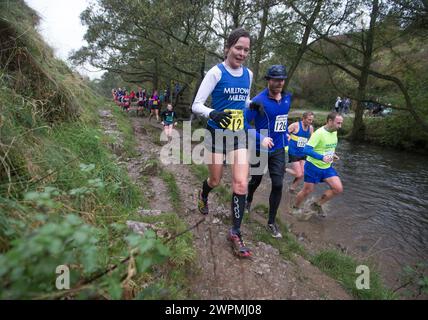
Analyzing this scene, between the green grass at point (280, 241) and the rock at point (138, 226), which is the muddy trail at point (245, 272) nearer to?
the green grass at point (280, 241)

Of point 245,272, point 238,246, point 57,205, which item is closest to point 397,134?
point 238,246

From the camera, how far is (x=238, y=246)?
11.3 feet

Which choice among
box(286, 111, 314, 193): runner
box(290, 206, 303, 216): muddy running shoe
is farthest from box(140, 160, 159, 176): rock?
box(286, 111, 314, 193): runner

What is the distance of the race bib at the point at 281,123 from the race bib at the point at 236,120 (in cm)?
86

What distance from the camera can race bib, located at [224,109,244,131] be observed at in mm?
3426

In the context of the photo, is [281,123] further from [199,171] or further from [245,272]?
[199,171]

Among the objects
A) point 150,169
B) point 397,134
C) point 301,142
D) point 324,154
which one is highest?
point 397,134

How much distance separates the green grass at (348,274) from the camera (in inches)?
131

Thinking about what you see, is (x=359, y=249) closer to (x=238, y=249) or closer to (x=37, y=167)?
(x=238, y=249)

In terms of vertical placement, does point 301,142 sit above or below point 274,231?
above

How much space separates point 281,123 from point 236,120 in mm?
1050

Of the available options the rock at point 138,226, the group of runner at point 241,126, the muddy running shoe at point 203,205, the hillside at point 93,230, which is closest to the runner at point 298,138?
the group of runner at point 241,126

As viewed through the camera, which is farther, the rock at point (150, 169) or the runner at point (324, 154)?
the rock at point (150, 169)

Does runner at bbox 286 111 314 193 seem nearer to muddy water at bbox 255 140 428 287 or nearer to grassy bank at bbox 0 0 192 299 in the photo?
muddy water at bbox 255 140 428 287
